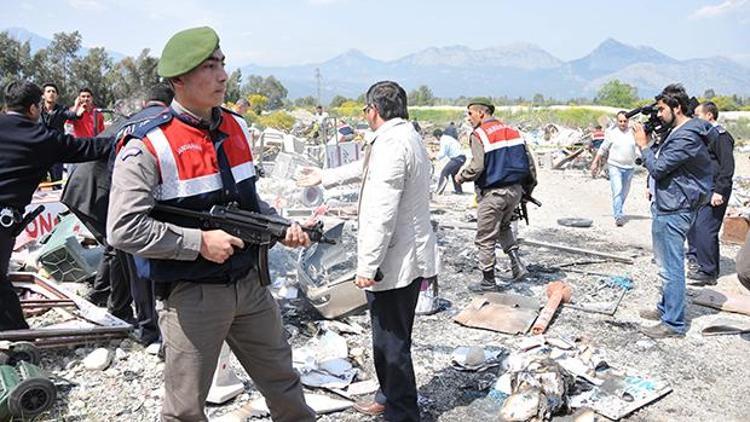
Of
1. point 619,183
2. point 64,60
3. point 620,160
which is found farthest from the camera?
point 64,60

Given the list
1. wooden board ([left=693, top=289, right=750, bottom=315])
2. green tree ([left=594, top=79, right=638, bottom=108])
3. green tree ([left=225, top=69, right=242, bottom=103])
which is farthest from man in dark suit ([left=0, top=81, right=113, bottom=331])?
green tree ([left=594, top=79, right=638, bottom=108])

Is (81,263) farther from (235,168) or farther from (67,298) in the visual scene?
(235,168)

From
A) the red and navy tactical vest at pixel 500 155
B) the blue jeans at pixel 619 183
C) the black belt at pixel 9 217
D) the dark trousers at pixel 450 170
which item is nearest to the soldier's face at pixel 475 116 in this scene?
the red and navy tactical vest at pixel 500 155

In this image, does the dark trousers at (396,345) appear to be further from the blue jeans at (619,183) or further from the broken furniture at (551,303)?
the blue jeans at (619,183)

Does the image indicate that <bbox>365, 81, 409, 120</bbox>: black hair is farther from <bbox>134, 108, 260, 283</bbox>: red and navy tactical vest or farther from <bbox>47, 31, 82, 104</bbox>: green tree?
<bbox>47, 31, 82, 104</bbox>: green tree

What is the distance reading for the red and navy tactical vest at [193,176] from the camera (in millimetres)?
2115

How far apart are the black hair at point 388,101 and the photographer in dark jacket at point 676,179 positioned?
2.51 m

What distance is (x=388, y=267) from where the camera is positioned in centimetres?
316

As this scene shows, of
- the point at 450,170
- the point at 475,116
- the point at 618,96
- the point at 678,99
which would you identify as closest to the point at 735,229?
the point at 678,99

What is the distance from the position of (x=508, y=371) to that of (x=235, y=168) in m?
2.60

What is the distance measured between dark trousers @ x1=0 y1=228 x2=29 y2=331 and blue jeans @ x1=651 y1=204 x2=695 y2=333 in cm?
493

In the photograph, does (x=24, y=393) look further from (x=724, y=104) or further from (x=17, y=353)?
(x=724, y=104)

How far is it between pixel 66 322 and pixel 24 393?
5.22 feet

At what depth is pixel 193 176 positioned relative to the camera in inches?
84.7
